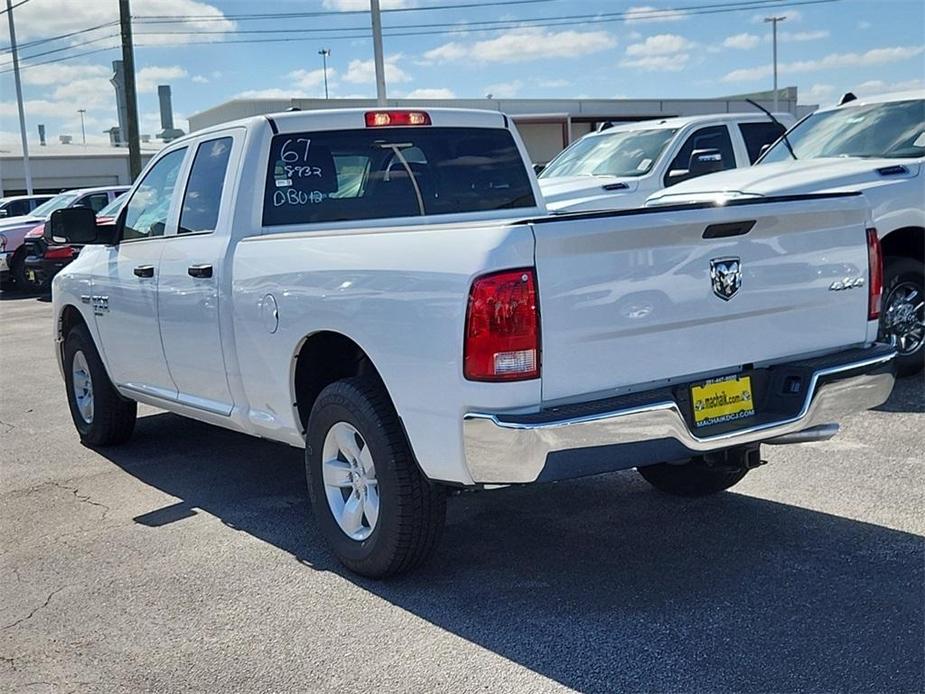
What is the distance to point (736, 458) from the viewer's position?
446 cm

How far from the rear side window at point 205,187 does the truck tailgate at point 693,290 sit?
239cm

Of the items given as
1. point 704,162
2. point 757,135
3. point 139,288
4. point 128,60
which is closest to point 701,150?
point 704,162

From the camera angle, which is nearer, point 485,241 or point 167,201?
point 485,241

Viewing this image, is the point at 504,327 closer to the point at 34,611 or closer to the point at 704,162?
the point at 34,611

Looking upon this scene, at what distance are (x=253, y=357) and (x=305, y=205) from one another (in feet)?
2.84

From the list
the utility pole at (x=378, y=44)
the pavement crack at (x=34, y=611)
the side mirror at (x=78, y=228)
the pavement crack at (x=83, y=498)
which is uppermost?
the utility pole at (x=378, y=44)

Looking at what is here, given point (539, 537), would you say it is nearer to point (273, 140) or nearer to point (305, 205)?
point (305, 205)

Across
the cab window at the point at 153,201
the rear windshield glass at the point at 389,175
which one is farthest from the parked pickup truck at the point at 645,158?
the cab window at the point at 153,201

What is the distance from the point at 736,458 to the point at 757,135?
26.7ft

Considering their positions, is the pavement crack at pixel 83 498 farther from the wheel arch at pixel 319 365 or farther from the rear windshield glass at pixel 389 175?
the rear windshield glass at pixel 389 175

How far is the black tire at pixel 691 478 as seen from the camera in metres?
5.05

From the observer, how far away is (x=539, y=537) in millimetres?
4738

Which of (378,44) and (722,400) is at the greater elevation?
(378,44)

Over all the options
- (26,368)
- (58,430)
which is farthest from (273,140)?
(26,368)
